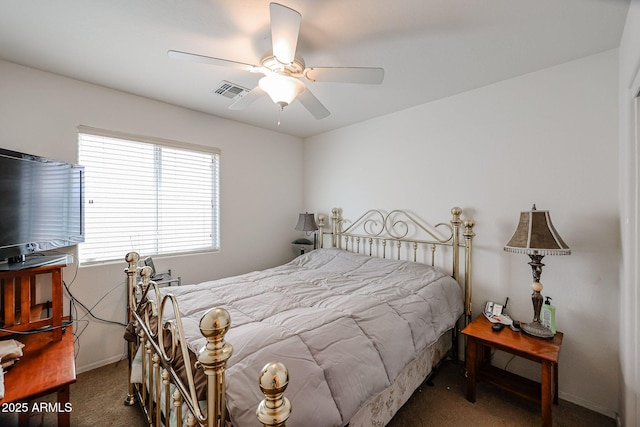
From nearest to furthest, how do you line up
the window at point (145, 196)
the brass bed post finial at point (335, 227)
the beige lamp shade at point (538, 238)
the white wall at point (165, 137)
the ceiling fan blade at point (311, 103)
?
the beige lamp shade at point (538, 238) → the ceiling fan blade at point (311, 103) → the white wall at point (165, 137) → the window at point (145, 196) → the brass bed post finial at point (335, 227)

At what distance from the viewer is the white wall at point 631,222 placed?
1.36 meters

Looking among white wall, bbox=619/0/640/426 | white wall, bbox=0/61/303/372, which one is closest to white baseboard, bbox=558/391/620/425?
white wall, bbox=619/0/640/426

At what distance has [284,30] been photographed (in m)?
1.33

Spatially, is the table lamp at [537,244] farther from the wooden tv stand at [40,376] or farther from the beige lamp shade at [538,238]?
the wooden tv stand at [40,376]

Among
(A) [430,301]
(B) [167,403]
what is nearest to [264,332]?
(B) [167,403]

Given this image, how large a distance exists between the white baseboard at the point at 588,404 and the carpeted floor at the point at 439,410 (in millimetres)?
34

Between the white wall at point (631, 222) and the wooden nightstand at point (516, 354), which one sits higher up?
the white wall at point (631, 222)

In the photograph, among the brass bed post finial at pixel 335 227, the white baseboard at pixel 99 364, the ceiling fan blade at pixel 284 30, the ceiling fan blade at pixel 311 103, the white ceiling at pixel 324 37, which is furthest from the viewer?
the brass bed post finial at pixel 335 227

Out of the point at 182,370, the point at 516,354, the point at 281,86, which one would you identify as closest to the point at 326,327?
the point at 182,370

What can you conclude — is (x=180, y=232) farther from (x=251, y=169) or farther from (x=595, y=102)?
(x=595, y=102)

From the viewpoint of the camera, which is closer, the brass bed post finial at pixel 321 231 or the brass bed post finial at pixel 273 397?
the brass bed post finial at pixel 273 397

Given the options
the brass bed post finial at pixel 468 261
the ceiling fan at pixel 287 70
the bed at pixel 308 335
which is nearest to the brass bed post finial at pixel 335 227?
the bed at pixel 308 335

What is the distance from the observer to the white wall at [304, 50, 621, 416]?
1844 millimetres

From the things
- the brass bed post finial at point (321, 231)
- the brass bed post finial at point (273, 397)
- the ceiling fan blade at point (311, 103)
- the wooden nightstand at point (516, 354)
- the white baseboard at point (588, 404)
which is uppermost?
the ceiling fan blade at point (311, 103)
